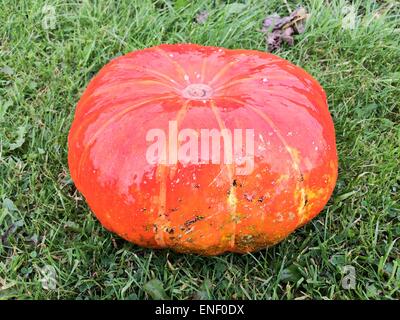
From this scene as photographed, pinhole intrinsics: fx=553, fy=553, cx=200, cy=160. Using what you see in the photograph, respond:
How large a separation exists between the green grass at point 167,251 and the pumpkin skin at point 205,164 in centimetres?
19

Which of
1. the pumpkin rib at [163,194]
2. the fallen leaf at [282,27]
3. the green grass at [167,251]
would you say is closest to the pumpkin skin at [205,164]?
the pumpkin rib at [163,194]

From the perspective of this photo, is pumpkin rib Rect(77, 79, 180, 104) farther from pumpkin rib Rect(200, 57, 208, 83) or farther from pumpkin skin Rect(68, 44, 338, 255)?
pumpkin rib Rect(200, 57, 208, 83)

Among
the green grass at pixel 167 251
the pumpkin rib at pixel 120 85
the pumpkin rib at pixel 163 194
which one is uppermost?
the pumpkin rib at pixel 120 85

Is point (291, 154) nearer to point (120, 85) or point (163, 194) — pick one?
point (163, 194)

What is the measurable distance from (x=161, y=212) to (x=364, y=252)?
3.21 ft

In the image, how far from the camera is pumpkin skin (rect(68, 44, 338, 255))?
207cm

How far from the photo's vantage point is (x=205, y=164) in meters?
2.06

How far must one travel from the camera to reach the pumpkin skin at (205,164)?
2070mm

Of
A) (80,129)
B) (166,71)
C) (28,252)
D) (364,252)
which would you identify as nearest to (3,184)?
(28,252)

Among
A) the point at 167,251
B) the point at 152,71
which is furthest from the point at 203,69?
the point at 167,251

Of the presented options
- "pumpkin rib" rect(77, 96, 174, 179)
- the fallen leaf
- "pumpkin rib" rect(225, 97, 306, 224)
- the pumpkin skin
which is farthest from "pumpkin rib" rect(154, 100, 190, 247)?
the fallen leaf

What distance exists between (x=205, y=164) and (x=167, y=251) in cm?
54

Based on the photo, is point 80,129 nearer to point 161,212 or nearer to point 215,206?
point 161,212

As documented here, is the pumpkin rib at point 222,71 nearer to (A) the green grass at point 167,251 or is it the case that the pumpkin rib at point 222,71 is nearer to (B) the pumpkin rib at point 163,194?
(B) the pumpkin rib at point 163,194
